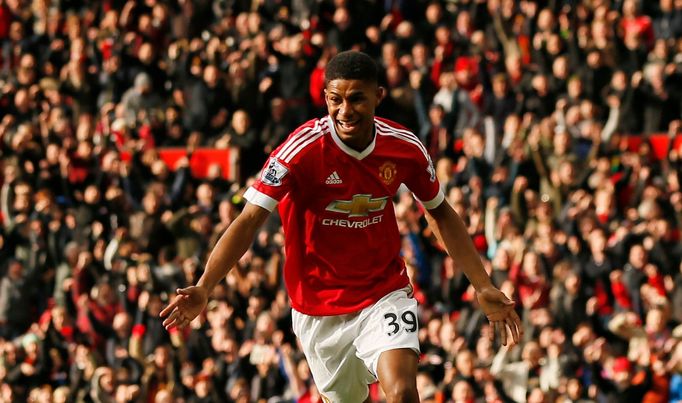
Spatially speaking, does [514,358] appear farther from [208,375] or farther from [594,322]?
[208,375]

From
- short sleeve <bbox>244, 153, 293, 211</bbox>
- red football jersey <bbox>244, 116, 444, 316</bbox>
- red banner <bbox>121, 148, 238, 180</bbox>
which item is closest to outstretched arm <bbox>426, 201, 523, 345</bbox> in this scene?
red football jersey <bbox>244, 116, 444, 316</bbox>

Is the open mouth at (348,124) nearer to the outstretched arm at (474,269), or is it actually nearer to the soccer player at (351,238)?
the soccer player at (351,238)

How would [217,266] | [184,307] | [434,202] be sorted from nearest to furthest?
1. [184,307]
2. [217,266]
3. [434,202]

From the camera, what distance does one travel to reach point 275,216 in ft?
54.0

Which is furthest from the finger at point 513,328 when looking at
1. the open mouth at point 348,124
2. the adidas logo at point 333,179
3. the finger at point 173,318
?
the finger at point 173,318

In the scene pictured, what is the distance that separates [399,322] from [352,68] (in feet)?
4.91

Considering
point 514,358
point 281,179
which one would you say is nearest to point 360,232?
point 281,179

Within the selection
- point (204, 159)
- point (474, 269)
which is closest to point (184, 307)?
point (474, 269)

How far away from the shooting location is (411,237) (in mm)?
15398

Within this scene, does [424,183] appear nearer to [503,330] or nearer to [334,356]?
[503,330]

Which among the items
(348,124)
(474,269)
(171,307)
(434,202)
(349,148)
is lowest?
(474,269)

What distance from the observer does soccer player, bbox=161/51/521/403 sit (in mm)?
7992

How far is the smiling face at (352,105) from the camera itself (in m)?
7.91

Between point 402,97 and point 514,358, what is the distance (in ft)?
14.7
